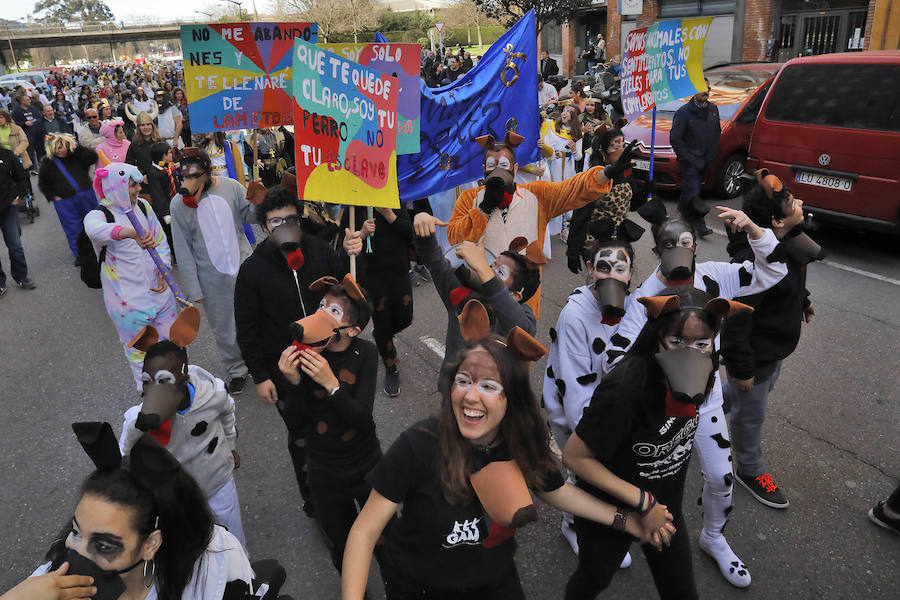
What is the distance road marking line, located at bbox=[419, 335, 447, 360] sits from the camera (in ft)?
17.9

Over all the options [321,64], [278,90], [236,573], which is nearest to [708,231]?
[278,90]

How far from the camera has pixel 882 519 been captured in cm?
320

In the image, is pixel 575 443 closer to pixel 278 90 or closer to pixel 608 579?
pixel 608 579

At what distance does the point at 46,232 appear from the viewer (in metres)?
10.4

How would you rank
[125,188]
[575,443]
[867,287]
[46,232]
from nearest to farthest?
[575,443]
[125,188]
[867,287]
[46,232]

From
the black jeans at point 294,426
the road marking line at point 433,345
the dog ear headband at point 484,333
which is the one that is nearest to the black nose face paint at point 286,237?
the black jeans at point 294,426

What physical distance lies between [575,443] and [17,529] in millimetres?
3225

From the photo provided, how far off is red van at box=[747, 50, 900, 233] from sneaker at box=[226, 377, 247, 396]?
639cm

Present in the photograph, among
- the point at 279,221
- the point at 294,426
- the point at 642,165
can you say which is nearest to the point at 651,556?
the point at 294,426

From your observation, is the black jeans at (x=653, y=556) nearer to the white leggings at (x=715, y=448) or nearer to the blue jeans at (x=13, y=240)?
the white leggings at (x=715, y=448)

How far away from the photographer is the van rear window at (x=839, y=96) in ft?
21.5

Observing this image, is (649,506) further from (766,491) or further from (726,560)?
(766,491)

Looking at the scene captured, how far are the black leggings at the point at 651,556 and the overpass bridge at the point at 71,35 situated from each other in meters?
81.3

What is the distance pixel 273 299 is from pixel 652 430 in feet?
6.77
